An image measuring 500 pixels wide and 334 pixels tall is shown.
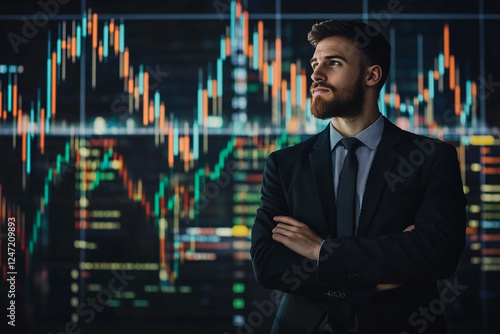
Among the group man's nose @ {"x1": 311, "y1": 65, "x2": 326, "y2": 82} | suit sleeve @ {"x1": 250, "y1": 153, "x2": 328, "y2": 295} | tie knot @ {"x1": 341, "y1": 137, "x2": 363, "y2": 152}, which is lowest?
suit sleeve @ {"x1": 250, "y1": 153, "x2": 328, "y2": 295}

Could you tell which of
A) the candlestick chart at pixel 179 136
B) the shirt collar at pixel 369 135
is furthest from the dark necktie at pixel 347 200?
the candlestick chart at pixel 179 136

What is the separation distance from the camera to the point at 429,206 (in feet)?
5.94

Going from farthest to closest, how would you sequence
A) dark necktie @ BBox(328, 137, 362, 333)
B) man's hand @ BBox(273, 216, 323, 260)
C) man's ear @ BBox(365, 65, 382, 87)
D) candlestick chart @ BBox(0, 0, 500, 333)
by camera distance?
candlestick chart @ BBox(0, 0, 500, 333), man's ear @ BBox(365, 65, 382, 87), man's hand @ BBox(273, 216, 323, 260), dark necktie @ BBox(328, 137, 362, 333)

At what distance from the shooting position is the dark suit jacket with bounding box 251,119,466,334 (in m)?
1.77

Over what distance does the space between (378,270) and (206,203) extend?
2417 mm

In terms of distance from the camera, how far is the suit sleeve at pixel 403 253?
1766mm

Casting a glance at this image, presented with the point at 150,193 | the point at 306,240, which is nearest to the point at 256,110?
the point at 150,193

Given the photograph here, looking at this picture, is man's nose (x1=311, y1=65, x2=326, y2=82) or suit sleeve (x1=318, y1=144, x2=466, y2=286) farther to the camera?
man's nose (x1=311, y1=65, x2=326, y2=82)

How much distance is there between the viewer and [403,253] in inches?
69.7

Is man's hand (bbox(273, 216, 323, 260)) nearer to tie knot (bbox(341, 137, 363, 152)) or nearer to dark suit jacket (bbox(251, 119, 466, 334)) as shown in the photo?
dark suit jacket (bbox(251, 119, 466, 334))

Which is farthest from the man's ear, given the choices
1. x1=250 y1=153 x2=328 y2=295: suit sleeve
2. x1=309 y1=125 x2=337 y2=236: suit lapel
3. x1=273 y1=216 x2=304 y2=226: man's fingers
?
x1=273 y1=216 x2=304 y2=226: man's fingers

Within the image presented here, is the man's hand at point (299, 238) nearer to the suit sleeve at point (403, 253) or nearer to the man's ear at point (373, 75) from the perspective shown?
the suit sleeve at point (403, 253)

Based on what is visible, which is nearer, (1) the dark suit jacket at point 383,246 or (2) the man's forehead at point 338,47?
(1) the dark suit jacket at point 383,246

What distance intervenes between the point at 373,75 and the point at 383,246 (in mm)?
643
